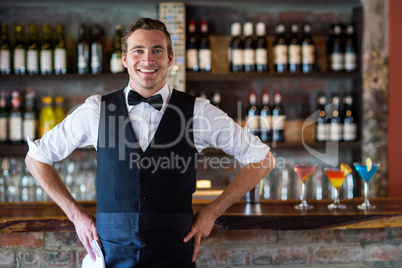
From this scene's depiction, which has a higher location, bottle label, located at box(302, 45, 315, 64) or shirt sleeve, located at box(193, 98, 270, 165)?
bottle label, located at box(302, 45, 315, 64)

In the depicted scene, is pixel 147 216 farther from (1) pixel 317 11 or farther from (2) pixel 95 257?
(1) pixel 317 11

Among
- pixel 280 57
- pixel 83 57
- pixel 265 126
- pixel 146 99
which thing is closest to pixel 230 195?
pixel 146 99

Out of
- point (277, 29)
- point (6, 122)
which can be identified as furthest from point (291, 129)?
point (6, 122)

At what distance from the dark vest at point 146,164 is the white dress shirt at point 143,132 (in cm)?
3

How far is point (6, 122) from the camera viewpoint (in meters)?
3.02

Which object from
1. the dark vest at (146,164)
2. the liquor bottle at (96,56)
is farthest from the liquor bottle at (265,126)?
the dark vest at (146,164)

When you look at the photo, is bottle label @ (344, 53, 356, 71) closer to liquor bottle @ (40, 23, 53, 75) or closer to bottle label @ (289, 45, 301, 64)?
bottle label @ (289, 45, 301, 64)

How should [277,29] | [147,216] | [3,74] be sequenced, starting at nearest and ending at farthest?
[147,216] < [3,74] < [277,29]

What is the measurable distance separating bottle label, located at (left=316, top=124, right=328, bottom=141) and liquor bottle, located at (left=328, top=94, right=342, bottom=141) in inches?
1.0

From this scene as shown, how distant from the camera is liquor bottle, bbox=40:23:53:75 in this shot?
296 centimetres

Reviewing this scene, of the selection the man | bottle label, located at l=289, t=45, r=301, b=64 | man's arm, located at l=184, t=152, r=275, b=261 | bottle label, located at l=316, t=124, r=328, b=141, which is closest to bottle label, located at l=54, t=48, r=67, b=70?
bottle label, located at l=289, t=45, r=301, b=64

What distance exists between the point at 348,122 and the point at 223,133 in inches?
77.7

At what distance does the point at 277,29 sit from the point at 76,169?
168cm

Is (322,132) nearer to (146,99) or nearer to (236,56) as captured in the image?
(236,56)
